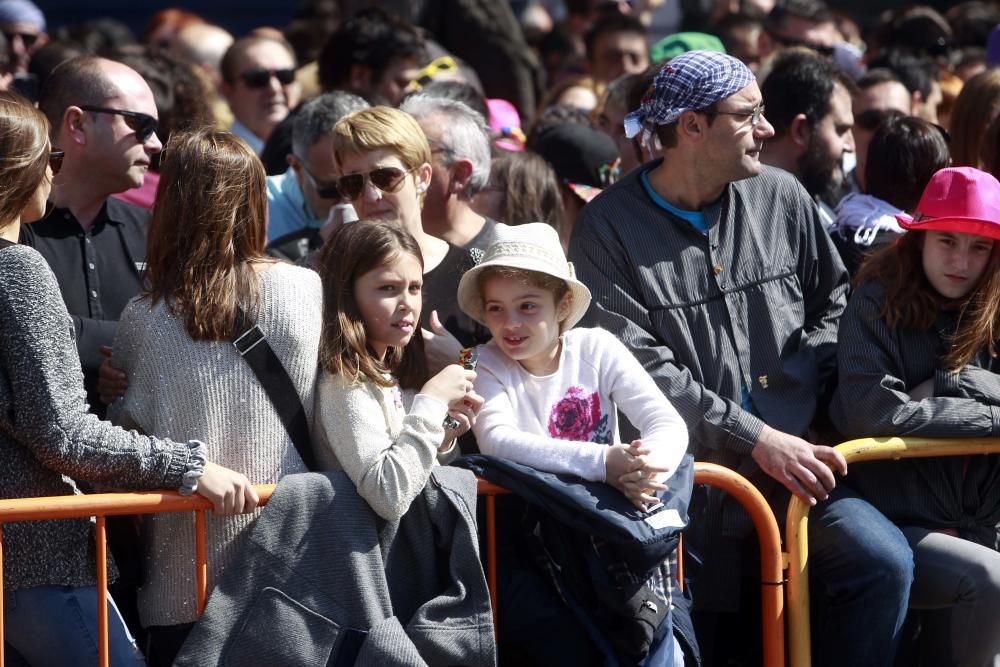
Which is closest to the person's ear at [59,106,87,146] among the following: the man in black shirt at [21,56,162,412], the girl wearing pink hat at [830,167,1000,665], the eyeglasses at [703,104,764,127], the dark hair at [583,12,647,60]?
the man in black shirt at [21,56,162,412]

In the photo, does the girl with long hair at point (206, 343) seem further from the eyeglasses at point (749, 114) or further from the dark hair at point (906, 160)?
the dark hair at point (906, 160)

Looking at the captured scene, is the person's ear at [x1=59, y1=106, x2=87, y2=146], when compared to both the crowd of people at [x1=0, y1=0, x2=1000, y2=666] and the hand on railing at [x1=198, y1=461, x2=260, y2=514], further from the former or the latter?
the hand on railing at [x1=198, y1=461, x2=260, y2=514]

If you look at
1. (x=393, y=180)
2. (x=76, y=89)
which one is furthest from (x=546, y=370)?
(x=76, y=89)

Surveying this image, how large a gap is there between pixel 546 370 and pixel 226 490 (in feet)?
3.61

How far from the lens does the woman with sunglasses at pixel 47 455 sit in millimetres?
3475

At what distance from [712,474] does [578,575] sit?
570mm

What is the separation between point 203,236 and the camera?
12.3ft

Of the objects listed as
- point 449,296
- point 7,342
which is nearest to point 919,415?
point 449,296

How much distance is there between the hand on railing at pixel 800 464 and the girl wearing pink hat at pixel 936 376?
0.73 feet

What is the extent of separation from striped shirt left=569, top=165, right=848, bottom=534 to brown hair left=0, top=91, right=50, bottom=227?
1.88 metres

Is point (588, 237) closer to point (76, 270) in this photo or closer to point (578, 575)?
point (578, 575)

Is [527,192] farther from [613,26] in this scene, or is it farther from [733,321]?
[613,26]

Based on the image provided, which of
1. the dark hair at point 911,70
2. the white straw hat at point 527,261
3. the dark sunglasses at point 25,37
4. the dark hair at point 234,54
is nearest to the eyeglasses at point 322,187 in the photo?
the white straw hat at point 527,261

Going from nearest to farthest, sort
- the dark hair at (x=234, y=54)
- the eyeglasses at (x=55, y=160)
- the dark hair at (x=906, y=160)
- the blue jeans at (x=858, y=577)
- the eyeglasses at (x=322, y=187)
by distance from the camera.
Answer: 1. the eyeglasses at (x=55, y=160)
2. the blue jeans at (x=858, y=577)
3. the dark hair at (x=906, y=160)
4. the eyeglasses at (x=322, y=187)
5. the dark hair at (x=234, y=54)
